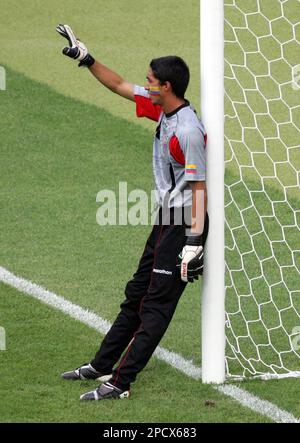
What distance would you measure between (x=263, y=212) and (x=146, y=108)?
138 inches

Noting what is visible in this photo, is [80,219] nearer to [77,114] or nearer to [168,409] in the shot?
[77,114]

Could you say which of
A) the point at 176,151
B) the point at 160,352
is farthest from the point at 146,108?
the point at 160,352

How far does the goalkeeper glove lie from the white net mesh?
33.4 inches

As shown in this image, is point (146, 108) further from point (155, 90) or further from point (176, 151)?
point (176, 151)

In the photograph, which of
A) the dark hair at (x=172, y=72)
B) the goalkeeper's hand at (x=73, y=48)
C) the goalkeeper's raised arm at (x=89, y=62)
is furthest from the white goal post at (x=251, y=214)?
the goalkeeper's hand at (x=73, y=48)

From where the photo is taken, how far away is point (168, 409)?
6461 millimetres

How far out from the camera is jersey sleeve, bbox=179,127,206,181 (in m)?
6.43

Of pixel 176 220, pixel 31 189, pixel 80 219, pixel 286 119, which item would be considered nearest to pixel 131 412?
pixel 176 220

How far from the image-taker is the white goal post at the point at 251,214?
6.72 meters

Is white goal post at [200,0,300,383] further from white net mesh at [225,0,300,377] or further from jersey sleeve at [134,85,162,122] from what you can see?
jersey sleeve at [134,85,162,122]

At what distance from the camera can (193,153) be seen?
21.1 feet

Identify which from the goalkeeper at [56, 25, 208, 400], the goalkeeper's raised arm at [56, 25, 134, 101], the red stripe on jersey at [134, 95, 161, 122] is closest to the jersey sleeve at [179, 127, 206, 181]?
the goalkeeper at [56, 25, 208, 400]

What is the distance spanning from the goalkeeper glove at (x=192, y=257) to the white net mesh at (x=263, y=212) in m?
0.85

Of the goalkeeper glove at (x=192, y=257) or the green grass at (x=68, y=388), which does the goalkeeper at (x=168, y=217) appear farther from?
the green grass at (x=68, y=388)
